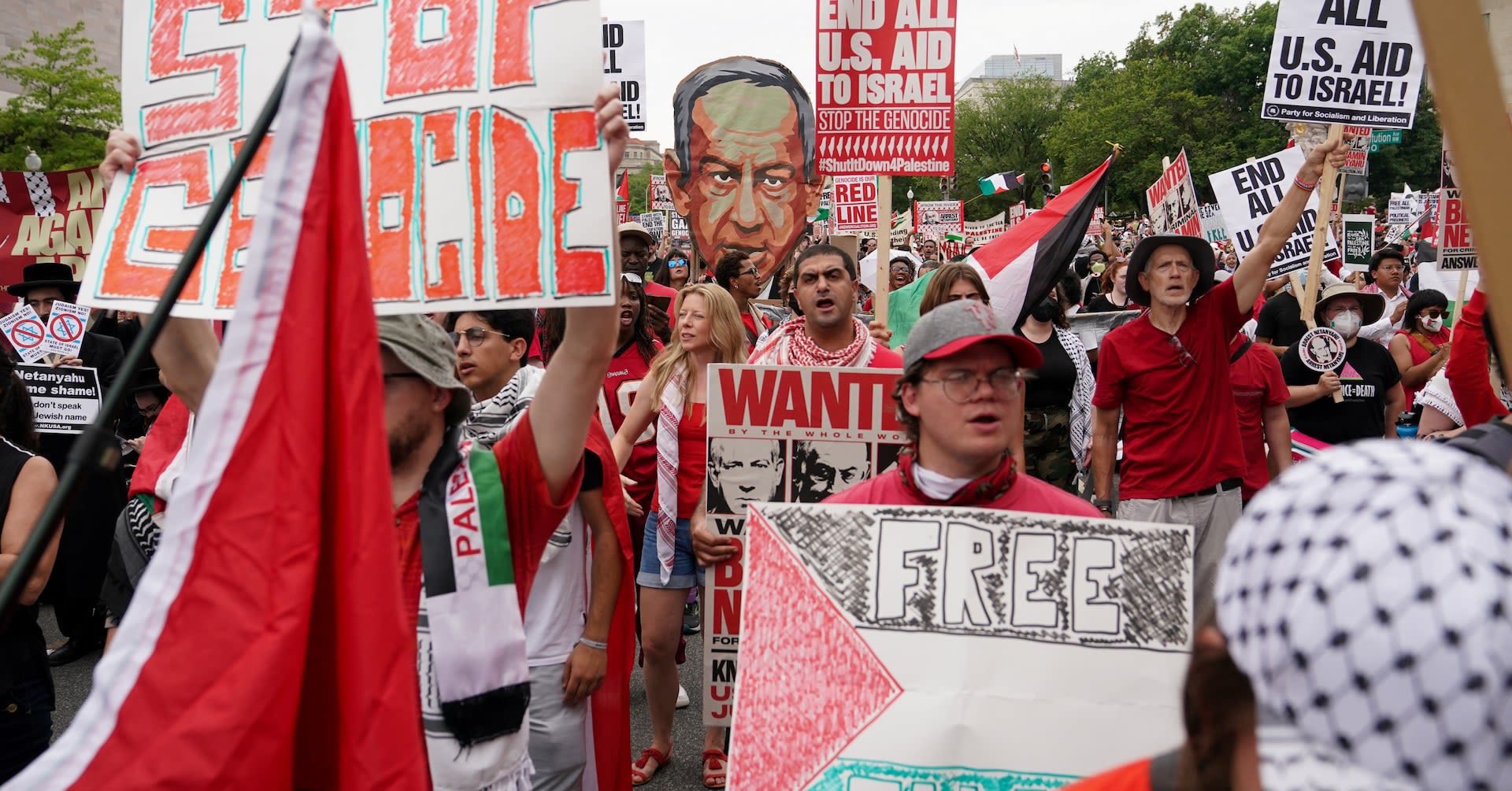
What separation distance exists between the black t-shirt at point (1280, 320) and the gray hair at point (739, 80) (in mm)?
4092

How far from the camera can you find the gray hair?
615 centimetres

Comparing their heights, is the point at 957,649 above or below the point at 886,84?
below

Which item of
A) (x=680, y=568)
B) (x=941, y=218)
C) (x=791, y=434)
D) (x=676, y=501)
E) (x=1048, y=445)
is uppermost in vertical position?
(x=941, y=218)

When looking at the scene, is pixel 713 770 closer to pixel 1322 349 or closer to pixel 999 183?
pixel 1322 349

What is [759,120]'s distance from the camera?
6113 millimetres

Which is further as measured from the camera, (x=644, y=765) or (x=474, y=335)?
(x=644, y=765)

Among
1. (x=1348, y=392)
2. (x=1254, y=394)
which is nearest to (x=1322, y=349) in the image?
(x=1348, y=392)

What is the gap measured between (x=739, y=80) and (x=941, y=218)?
20174 mm

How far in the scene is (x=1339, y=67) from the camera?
7781 mm

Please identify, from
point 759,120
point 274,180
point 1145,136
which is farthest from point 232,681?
point 1145,136

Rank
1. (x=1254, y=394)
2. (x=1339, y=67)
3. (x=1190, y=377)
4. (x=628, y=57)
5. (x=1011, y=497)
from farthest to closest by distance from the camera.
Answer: (x=628, y=57)
(x=1339, y=67)
(x=1254, y=394)
(x=1190, y=377)
(x=1011, y=497)

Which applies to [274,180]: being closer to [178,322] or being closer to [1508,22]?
[178,322]

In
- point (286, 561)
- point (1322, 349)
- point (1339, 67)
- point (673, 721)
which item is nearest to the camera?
point (286, 561)

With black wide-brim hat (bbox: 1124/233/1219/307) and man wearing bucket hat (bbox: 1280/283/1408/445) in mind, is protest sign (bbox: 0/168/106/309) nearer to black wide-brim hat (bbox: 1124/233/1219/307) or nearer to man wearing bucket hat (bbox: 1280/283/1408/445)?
black wide-brim hat (bbox: 1124/233/1219/307)
